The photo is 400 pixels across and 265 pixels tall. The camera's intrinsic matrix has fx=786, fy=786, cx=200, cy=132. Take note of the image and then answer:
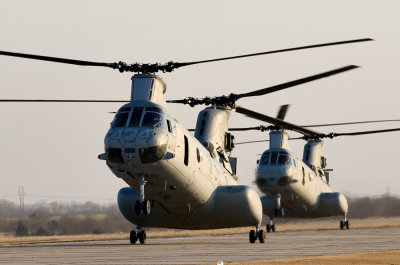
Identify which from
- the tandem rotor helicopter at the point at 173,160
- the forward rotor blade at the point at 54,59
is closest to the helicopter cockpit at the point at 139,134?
the tandem rotor helicopter at the point at 173,160

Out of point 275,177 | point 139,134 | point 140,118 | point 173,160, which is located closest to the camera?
point 139,134

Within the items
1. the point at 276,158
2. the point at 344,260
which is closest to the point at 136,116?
the point at 344,260

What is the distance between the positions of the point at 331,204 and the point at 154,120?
30.4 m

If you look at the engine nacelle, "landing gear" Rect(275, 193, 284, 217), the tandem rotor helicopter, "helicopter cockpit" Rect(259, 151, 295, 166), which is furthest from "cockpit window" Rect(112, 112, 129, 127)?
A: the engine nacelle

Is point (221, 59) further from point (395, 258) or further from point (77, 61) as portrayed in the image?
point (395, 258)

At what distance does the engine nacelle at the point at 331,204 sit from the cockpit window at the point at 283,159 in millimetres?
8679

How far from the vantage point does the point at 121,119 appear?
23250 mm

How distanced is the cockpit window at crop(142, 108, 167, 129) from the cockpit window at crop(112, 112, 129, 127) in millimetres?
563

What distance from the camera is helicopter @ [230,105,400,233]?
1698 inches

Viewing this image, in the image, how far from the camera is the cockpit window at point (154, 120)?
23.1 m

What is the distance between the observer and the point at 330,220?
56875mm

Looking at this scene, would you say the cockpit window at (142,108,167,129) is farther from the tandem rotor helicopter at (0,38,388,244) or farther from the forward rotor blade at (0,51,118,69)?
the forward rotor blade at (0,51,118,69)

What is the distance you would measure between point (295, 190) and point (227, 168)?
1459 cm

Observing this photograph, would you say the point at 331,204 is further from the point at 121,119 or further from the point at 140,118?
the point at 121,119
